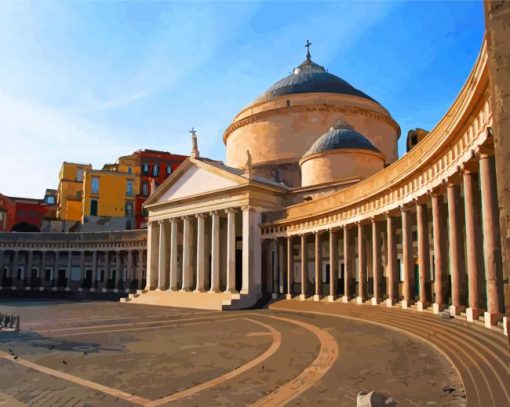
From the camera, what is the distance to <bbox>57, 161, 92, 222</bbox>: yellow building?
70.2 m

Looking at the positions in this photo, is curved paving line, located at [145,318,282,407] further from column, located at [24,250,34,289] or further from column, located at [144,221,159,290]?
column, located at [24,250,34,289]

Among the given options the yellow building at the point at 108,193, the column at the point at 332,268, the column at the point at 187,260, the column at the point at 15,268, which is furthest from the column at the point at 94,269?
the column at the point at 332,268

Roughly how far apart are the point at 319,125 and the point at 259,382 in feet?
130

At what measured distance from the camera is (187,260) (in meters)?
40.8

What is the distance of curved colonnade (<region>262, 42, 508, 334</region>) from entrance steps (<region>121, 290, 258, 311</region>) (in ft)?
11.5

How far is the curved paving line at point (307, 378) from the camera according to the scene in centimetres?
895

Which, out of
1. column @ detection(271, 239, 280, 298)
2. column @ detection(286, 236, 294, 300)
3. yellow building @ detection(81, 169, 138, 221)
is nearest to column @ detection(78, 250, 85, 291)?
yellow building @ detection(81, 169, 138, 221)

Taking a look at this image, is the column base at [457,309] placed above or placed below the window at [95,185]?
below

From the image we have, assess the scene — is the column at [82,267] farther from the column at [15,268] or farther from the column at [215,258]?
the column at [215,258]

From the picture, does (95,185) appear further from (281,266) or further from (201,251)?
(281,266)

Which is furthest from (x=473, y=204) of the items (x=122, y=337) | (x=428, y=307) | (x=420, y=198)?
(x=122, y=337)

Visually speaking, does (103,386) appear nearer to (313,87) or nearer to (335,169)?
(335,169)

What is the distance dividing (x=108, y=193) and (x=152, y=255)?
25.2 metres

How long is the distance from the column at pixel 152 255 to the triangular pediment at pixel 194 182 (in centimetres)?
285
